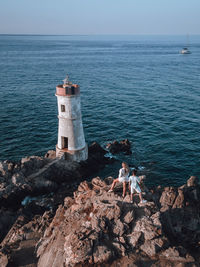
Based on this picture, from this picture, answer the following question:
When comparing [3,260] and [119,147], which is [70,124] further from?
[3,260]

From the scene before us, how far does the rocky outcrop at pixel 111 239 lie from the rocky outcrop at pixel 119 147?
19704 mm

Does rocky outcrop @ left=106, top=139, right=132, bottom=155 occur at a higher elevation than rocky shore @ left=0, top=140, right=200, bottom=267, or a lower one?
lower

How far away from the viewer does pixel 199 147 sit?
35.5m

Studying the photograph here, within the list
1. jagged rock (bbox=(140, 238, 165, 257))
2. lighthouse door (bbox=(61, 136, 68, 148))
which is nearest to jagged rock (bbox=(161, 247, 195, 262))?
jagged rock (bbox=(140, 238, 165, 257))

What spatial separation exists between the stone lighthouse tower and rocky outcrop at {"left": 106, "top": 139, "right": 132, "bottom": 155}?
17.2ft

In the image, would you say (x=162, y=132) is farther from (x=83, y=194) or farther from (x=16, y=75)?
(x=16, y=75)

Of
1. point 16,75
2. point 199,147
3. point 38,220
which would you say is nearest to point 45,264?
point 38,220

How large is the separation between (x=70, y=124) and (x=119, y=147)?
34.8ft

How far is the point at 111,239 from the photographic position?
1302 centimetres

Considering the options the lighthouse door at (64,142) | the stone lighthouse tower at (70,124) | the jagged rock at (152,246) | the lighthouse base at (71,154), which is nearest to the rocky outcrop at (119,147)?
the stone lighthouse tower at (70,124)

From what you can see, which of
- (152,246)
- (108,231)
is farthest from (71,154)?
(152,246)

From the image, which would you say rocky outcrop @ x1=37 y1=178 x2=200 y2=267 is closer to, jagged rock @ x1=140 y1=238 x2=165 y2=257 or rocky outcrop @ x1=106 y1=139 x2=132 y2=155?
jagged rock @ x1=140 y1=238 x2=165 y2=257

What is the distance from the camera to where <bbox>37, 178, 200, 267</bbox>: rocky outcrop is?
12.1 m

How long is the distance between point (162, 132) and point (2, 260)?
3303cm
